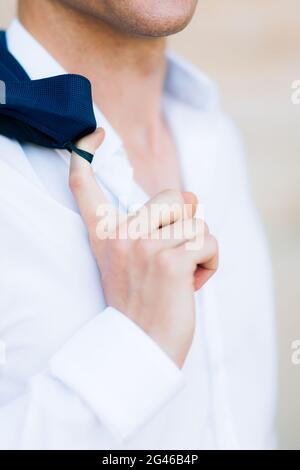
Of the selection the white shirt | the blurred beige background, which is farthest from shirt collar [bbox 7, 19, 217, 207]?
the blurred beige background

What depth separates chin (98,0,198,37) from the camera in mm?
969

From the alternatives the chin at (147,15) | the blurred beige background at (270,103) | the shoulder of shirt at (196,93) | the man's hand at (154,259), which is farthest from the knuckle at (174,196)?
the blurred beige background at (270,103)

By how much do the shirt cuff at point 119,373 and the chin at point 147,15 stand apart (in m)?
0.45

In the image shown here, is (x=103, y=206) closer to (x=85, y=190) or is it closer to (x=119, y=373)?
(x=85, y=190)

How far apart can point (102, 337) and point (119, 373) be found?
47 mm

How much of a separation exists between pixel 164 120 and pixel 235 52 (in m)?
2.05

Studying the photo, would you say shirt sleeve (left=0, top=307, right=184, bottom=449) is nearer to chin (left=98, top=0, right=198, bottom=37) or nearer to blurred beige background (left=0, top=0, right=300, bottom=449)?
chin (left=98, top=0, right=198, bottom=37)

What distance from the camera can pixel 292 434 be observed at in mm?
2201

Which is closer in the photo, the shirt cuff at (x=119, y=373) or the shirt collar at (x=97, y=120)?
the shirt cuff at (x=119, y=373)

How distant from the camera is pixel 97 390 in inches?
28.9

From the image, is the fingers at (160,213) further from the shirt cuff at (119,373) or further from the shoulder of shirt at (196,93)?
the shoulder of shirt at (196,93)

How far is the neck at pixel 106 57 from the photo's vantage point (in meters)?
1.05

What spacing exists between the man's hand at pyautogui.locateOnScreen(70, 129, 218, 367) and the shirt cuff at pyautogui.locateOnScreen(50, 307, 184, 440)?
0.02 metres

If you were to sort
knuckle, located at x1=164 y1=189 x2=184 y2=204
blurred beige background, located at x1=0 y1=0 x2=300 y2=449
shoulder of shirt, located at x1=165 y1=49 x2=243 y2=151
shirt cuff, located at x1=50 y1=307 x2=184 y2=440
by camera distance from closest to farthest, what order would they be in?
shirt cuff, located at x1=50 y1=307 x2=184 y2=440, knuckle, located at x1=164 y1=189 x2=184 y2=204, shoulder of shirt, located at x1=165 y1=49 x2=243 y2=151, blurred beige background, located at x1=0 y1=0 x2=300 y2=449
